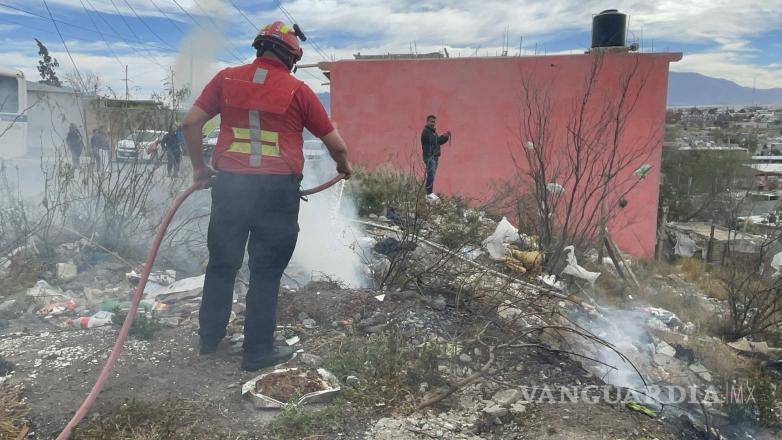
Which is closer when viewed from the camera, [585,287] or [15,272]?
[15,272]

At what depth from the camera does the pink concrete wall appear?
37.4 ft

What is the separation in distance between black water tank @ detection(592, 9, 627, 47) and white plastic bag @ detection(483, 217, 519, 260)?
22.2 ft

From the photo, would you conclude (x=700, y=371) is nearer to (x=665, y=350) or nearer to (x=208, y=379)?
(x=665, y=350)

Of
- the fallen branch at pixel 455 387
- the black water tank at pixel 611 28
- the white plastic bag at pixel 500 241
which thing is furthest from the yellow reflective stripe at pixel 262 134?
the black water tank at pixel 611 28

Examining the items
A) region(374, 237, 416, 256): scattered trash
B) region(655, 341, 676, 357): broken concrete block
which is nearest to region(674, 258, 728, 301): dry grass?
region(655, 341, 676, 357): broken concrete block

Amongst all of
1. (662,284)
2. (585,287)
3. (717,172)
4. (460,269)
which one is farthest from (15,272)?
(717,172)

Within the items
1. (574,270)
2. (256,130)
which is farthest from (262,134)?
(574,270)

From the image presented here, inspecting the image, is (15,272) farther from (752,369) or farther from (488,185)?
(488,185)

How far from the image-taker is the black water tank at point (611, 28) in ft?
37.9

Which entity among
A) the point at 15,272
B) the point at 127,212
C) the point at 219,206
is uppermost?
the point at 219,206

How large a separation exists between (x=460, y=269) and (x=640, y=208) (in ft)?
26.3

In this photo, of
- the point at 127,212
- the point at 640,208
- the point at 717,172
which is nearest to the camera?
the point at 127,212

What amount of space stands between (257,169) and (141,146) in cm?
317

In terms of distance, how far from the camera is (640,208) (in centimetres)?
1179
